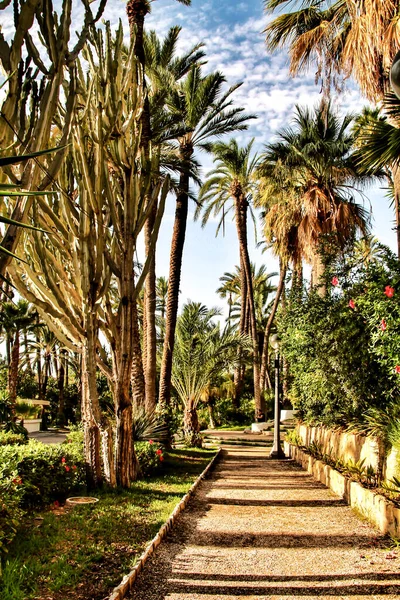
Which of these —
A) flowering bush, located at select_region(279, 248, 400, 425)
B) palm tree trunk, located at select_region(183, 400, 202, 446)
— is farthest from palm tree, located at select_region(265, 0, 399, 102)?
palm tree trunk, located at select_region(183, 400, 202, 446)

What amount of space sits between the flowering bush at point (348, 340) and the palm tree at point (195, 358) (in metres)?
5.42

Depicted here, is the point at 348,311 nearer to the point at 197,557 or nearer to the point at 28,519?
the point at 197,557

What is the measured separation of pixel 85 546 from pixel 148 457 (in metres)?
4.81

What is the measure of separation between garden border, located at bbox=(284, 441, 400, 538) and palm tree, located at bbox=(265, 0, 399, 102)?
6.63 m

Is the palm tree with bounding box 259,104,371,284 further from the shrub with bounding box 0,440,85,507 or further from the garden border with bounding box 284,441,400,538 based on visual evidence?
the shrub with bounding box 0,440,85,507

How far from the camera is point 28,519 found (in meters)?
5.97

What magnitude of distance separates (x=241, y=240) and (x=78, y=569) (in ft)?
80.1

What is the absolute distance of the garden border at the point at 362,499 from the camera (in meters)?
5.62

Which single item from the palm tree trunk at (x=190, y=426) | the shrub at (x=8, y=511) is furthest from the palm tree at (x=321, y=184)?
the shrub at (x=8, y=511)

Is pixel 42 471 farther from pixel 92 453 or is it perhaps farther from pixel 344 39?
pixel 344 39

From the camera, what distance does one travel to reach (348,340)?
29.9 ft

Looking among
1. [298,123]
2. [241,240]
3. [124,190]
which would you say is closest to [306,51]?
[124,190]

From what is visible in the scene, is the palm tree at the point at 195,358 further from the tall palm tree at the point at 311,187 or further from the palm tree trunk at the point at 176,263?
the tall palm tree at the point at 311,187

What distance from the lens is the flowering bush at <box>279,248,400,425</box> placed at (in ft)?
24.3
